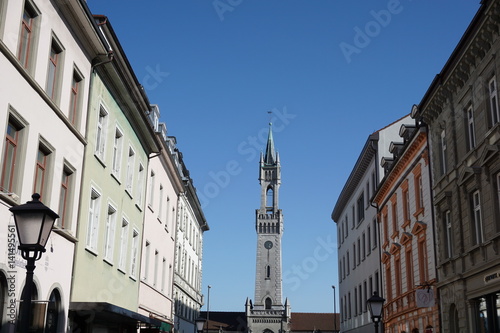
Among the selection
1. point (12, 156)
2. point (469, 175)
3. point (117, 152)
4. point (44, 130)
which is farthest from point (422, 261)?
point (12, 156)

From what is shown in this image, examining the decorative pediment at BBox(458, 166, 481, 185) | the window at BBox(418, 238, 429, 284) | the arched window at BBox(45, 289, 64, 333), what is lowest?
the arched window at BBox(45, 289, 64, 333)

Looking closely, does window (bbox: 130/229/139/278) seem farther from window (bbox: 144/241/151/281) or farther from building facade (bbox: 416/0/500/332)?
building facade (bbox: 416/0/500/332)

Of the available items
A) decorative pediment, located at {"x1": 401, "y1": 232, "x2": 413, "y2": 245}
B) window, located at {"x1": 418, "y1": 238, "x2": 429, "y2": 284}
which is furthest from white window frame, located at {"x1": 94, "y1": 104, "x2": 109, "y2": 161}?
decorative pediment, located at {"x1": 401, "y1": 232, "x2": 413, "y2": 245}

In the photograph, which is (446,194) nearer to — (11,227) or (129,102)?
(129,102)

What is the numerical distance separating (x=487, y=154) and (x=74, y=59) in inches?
482

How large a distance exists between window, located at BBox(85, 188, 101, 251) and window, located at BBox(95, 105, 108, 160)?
1.27m

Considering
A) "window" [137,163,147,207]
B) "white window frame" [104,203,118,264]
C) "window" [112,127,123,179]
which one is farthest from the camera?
"window" [137,163,147,207]

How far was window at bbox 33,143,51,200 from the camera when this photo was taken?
1538 centimetres

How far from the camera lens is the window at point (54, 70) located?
1612 centimetres

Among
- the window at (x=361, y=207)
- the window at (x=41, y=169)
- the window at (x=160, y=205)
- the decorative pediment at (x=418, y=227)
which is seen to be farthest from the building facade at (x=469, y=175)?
the window at (x=361, y=207)

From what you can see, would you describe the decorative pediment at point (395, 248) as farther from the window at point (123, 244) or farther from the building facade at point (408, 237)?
the window at point (123, 244)

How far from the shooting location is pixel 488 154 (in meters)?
18.2

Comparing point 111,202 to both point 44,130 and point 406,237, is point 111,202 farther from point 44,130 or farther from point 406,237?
point 406,237

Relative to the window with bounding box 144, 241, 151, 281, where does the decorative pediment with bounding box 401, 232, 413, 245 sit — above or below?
above
